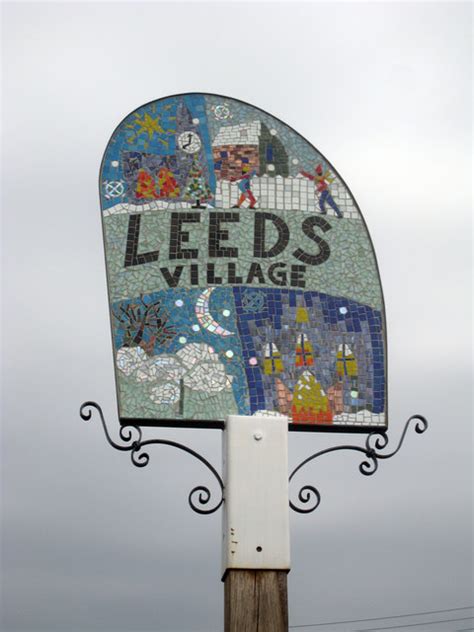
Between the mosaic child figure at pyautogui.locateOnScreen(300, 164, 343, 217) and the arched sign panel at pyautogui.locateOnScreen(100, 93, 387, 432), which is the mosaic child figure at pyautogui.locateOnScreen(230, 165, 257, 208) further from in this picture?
the mosaic child figure at pyautogui.locateOnScreen(300, 164, 343, 217)

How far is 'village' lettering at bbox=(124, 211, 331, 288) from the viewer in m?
5.05

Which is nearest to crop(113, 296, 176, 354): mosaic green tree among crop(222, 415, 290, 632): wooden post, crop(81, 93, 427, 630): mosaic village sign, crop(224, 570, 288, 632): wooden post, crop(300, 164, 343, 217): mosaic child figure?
crop(81, 93, 427, 630): mosaic village sign

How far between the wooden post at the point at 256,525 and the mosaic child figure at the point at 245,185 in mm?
1067

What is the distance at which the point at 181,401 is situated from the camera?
4.80m

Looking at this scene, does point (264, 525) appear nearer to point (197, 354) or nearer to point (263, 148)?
point (197, 354)

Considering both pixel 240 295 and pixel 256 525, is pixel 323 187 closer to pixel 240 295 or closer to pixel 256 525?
pixel 240 295

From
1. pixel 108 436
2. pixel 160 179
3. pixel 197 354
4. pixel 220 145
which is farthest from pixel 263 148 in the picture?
pixel 108 436

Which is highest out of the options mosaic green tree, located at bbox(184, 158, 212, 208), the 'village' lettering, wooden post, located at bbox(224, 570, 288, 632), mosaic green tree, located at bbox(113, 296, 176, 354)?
mosaic green tree, located at bbox(184, 158, 212, 208)

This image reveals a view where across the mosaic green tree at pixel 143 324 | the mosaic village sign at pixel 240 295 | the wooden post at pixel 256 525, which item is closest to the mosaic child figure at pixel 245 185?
the mosaic village sign at pixel 240 295

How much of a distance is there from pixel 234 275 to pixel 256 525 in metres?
1.18

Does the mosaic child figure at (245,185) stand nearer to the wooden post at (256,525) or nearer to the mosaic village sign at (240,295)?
the mosaic village sign at (240,295)

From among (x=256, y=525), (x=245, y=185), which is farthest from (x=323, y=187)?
(x=256, y=525)

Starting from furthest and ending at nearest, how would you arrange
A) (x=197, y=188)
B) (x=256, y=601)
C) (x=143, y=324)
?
(x=197, y=188) → (x=143, y=324) → (x=256, y=601)

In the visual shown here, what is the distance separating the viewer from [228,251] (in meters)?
5.11
